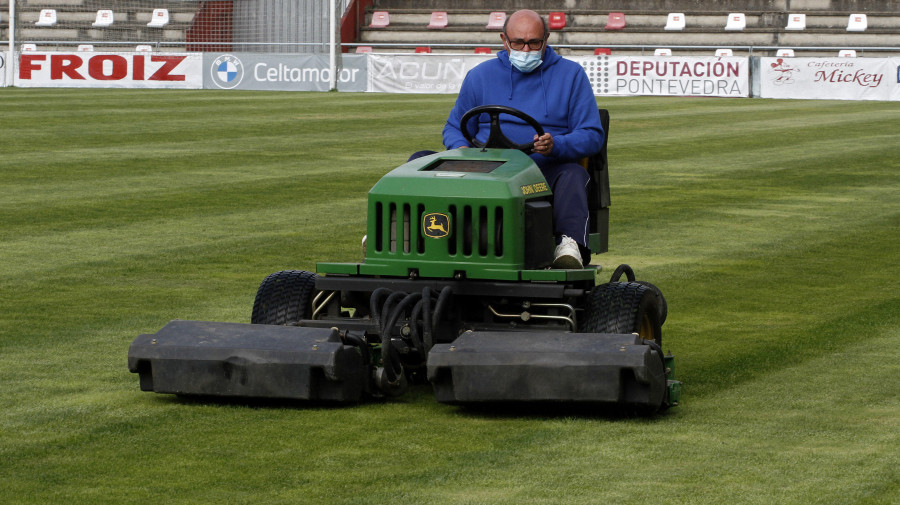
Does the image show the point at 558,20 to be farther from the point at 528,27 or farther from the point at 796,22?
the point at 528,27

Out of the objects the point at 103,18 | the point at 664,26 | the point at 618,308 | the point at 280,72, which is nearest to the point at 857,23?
the point at 664,26

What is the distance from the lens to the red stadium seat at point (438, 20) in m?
45.2

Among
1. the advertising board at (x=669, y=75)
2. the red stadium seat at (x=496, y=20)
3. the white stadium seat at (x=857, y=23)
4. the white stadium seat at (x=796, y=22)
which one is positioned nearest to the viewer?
the advertising board at (x=669, y=75)

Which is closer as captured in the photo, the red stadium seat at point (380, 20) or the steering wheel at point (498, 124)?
the steering wheel at point (498, 124)

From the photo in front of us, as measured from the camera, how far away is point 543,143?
734 cm

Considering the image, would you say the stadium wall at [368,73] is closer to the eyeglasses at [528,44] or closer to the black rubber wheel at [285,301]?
the eyeglasses at [528,44]

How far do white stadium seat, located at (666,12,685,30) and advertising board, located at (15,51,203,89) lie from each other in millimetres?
13618

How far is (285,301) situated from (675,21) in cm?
3722

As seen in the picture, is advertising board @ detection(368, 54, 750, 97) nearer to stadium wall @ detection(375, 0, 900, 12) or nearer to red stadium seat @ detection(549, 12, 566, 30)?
red stadium seat @ detection(549, 12, 566, 30)

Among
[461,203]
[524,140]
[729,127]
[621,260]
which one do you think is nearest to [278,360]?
[461,203]

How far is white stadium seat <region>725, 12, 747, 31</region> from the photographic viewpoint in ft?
138

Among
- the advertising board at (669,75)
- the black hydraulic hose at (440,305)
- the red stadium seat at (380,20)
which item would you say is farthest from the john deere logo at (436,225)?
the red stadium seat at (380,20)

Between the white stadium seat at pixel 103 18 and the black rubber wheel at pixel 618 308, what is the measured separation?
131 ft

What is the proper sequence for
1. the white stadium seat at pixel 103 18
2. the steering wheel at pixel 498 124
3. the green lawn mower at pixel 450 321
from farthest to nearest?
the white stadium seat at pixel 103 18 → the steering wheel at pixel 498 124 → the green lawn mower at pixel 450 321
